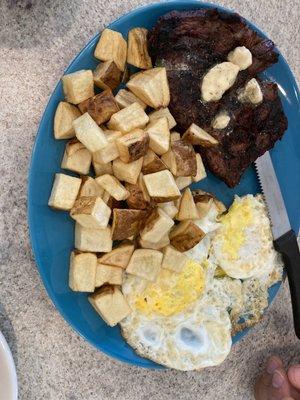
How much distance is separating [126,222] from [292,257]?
0.53 meters

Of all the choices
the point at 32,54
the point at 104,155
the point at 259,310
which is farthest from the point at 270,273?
the point at 32,54

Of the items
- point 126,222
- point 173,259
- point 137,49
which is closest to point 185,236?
point 173,259

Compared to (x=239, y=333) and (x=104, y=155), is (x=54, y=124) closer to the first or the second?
(x=104, y=155)

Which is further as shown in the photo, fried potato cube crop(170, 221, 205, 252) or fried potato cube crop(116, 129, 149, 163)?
fried potato cube crop(170, 221, 205, 252)

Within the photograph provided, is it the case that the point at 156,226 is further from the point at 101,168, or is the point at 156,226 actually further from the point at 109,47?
the point at 109,47

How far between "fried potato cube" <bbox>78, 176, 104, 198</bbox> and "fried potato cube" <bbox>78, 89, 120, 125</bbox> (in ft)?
0.45

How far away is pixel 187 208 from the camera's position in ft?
4.52

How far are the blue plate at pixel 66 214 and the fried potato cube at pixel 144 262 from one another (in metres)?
0.15

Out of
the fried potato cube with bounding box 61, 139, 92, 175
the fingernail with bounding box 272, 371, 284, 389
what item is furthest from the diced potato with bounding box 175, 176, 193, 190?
the fingernail with bounding box 272, 371, 284, 389

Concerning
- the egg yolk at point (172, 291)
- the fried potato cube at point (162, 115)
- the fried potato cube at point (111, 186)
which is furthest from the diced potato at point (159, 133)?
the egg yolk at point (172, 291)

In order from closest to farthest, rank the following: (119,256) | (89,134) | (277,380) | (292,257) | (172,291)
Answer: (89,134) < (119,256) < (172,291) < (292,257) < (277,380)

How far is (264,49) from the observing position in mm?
1406

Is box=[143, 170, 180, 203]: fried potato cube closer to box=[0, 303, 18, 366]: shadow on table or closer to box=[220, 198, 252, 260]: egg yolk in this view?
box=[220, 198, 252, 260]: egg yolk

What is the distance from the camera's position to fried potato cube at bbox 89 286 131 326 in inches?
52.7
